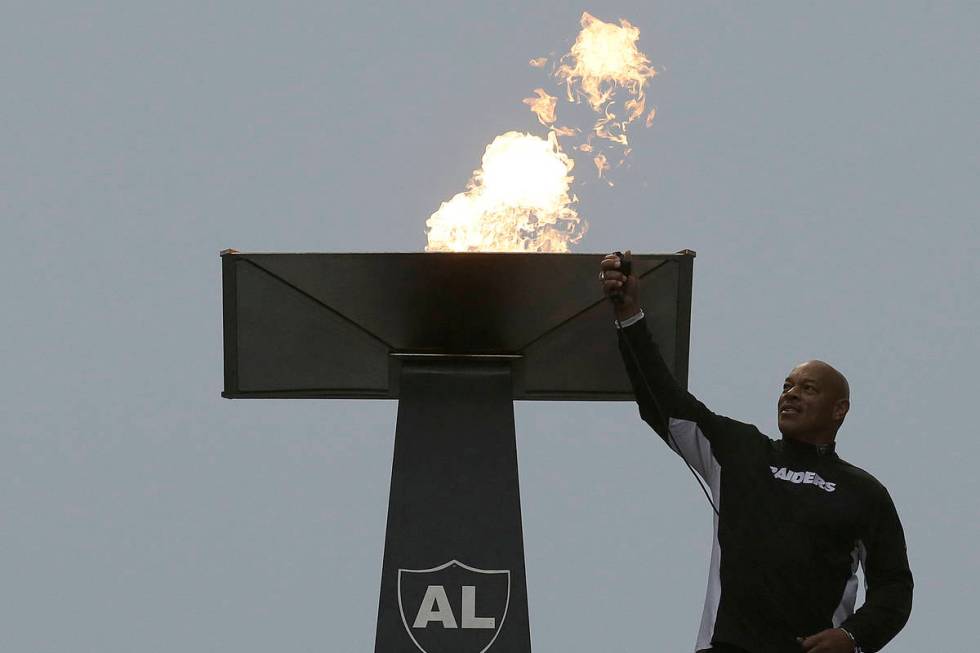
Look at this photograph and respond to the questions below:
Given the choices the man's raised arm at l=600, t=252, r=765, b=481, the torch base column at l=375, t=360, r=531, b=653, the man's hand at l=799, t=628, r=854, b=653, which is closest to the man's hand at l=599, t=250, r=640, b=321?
the man's raised arm at l=600, t=252, r=765, b=481

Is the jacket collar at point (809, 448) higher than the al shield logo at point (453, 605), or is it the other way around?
the jacket collar at point (809, 448)

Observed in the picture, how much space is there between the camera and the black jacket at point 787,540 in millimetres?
4961

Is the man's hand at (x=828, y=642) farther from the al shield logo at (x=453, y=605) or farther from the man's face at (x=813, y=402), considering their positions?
the al shield logo at (x=453, y=605)

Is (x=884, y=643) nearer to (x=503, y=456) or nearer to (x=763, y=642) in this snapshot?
(x=763, y=642)

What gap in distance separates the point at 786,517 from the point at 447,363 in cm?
127

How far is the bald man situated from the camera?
4.96 meters

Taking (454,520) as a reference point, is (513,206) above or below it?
above

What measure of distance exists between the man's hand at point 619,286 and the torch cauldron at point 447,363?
252 millimetres

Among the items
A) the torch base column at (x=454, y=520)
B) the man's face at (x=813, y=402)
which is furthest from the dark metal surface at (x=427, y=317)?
the man's face at (x=813, y=402)

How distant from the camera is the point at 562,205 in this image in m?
5.84

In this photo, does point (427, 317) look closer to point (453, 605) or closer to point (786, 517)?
point (453, 605)

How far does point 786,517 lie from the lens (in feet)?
16.5

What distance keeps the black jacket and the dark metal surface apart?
0.37 m

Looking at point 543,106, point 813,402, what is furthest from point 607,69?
point 813,402
